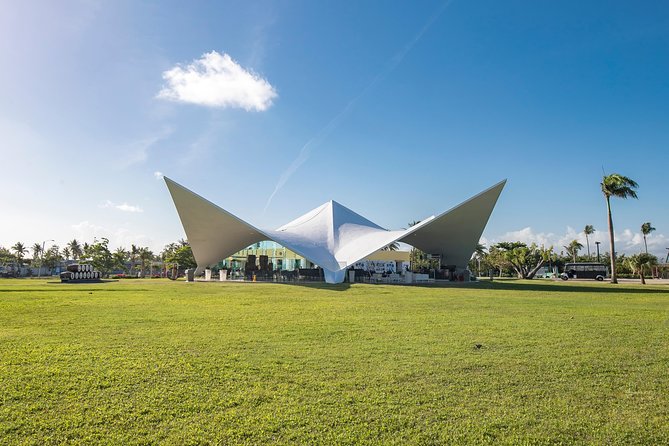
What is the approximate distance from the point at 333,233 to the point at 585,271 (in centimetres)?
2971

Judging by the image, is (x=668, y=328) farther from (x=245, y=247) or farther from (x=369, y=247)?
(x=245, y=247)

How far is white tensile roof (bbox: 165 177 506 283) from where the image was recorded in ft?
82.3

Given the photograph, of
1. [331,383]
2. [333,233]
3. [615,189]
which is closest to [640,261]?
[615,189]

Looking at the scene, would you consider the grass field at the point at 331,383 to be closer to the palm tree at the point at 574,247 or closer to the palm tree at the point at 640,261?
the palm tree at the point at 640,261

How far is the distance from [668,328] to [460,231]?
69.4ft

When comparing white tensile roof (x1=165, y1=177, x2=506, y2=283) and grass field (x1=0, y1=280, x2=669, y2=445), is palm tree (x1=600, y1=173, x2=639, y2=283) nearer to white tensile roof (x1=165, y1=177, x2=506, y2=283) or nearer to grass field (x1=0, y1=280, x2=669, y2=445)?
white tensile roof (x1=165, y1=177, x2=506, y2=283)

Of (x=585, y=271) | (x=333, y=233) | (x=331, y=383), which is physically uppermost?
(x=333, y=233)

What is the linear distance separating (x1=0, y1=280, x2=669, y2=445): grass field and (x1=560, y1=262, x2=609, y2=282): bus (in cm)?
4176

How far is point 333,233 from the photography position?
3139 centimetres

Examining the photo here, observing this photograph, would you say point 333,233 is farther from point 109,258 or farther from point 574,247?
point 574,247

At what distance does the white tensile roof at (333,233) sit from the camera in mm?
25094

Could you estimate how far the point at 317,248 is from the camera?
2906 centimetres

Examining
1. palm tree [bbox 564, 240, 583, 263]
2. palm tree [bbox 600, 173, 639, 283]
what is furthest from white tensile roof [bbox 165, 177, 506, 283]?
palm tree [bbox 564, 240, 583, 263]

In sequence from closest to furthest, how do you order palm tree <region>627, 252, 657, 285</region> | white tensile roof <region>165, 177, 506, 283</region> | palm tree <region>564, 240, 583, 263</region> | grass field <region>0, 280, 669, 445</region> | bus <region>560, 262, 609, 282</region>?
grass field <region>0, 280, 669, 445</region>, white tensile roof <region>165, 177, 506, 283</region>, palm tree <region>627, 252, 657, 285</region>, bus <region>560, 262, 609, 282</region>, palm tree <region>564, 240, 583, 263</region>
